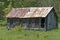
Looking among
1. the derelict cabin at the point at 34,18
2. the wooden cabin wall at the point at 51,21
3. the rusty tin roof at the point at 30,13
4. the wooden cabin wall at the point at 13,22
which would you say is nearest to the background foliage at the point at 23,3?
the wooden cabin wall at the point at 13,22

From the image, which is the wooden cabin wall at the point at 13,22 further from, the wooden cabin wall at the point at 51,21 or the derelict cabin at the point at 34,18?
the wooden cabin wall at the point at 51,21

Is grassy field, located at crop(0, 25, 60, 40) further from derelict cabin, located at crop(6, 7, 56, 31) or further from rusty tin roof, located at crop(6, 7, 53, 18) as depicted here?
rusty tin roof, located at crop(6, 7, 53, 18)

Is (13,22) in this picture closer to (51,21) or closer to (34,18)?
(34,18)

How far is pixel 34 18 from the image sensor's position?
3966cm

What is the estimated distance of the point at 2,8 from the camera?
60938mm

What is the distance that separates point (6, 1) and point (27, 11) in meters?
28.0

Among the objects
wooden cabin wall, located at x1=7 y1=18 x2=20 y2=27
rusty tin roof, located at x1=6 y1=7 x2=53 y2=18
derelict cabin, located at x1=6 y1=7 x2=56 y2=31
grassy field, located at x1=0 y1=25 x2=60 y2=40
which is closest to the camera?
grassy field, located at x1=0 y1=25 x2=60 y2=40

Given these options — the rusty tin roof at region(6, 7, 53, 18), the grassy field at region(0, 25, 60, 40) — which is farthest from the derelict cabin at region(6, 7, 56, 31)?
the grassy field at region(0, 25, 60, 40)

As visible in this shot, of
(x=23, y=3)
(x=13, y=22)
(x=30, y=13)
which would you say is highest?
(x=23, y=3)

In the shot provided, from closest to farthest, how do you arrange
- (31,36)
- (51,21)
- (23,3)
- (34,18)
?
(31,36) < (34,18) < (51,21) < (23,3)

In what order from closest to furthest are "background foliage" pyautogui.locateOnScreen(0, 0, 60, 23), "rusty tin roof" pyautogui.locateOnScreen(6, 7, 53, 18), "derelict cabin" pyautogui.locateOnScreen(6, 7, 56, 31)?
"derelict cabin" pyautogui.locateOnScreen(6, 7, 56, 31) → "rusty tin roof" pyautogui.locateOnScreen(6, 7, 53, 18) → "background foliage" pyautogui.locateOnScreen(0, 0, 60, 23)

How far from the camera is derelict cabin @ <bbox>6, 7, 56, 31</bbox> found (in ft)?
129

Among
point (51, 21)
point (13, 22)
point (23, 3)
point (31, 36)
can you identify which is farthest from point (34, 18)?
point (23, 3)

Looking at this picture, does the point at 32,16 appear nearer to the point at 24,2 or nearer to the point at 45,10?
the point at 45,10
